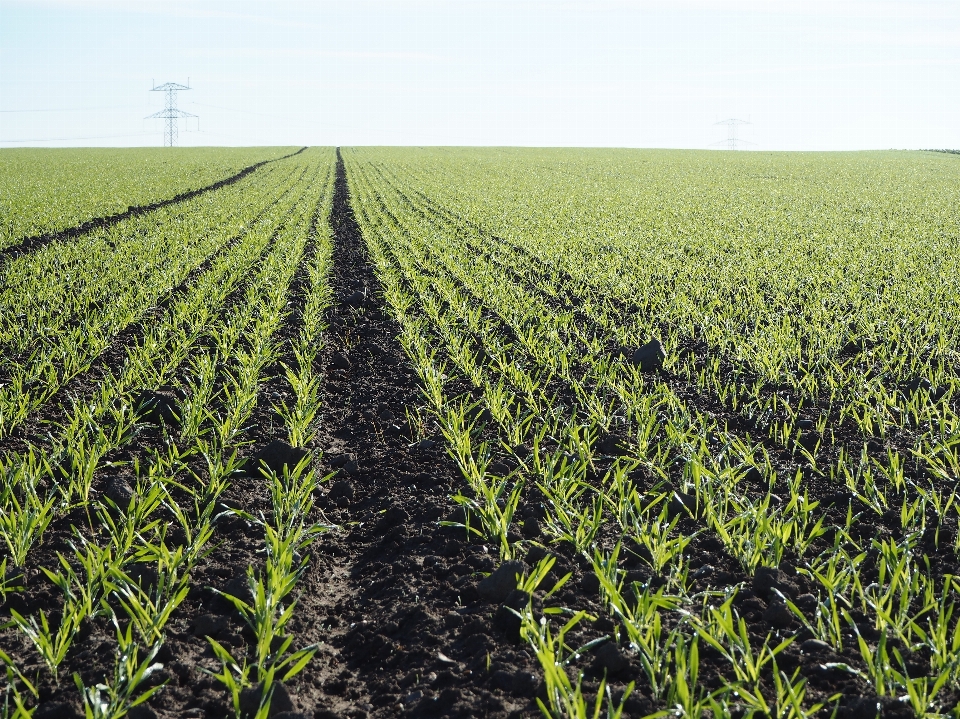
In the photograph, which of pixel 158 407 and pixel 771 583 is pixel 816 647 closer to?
pixel 771 583

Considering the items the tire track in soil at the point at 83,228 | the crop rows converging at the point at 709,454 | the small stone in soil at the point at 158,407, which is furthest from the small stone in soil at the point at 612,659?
the tire track in soil at the point at 83,228

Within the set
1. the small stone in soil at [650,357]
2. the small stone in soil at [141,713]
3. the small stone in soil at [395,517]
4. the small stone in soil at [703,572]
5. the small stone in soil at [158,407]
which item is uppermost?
the small stone in soil at [650,357]

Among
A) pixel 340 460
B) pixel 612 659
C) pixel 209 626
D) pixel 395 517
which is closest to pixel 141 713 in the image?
pixel 209 626

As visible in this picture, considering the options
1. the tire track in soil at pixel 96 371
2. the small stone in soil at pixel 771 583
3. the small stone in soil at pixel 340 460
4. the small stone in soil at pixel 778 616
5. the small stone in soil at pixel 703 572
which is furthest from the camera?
the tire track in soil at pixel 96 371

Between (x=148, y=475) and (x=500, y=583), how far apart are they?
84.7 inches

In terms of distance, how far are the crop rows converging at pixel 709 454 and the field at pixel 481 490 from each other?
0.08 feet

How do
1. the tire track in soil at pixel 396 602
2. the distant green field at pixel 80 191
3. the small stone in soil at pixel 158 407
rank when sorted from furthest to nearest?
1. the distant green field at pixel 80 191
2. the small stone in soil at pixel 158 407
3. the tire track in soil at pixel 396 602

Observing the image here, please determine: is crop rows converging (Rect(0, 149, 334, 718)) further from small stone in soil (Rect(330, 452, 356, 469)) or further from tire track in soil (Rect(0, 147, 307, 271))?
tire track in soil (Rect(0, 147, 307, 271))

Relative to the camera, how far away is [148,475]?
14.2ft

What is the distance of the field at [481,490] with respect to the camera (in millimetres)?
2635

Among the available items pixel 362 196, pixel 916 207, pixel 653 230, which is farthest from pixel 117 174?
pixel 916 207

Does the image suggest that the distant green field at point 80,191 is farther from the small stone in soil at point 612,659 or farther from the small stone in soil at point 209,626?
the small stone in soil at point 612,659

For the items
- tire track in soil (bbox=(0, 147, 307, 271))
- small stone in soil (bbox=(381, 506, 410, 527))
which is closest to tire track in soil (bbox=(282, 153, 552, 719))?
small stone in soil (bbox=(381, 506, 410, 527))

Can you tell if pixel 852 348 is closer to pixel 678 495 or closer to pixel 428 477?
pixel 678 495
